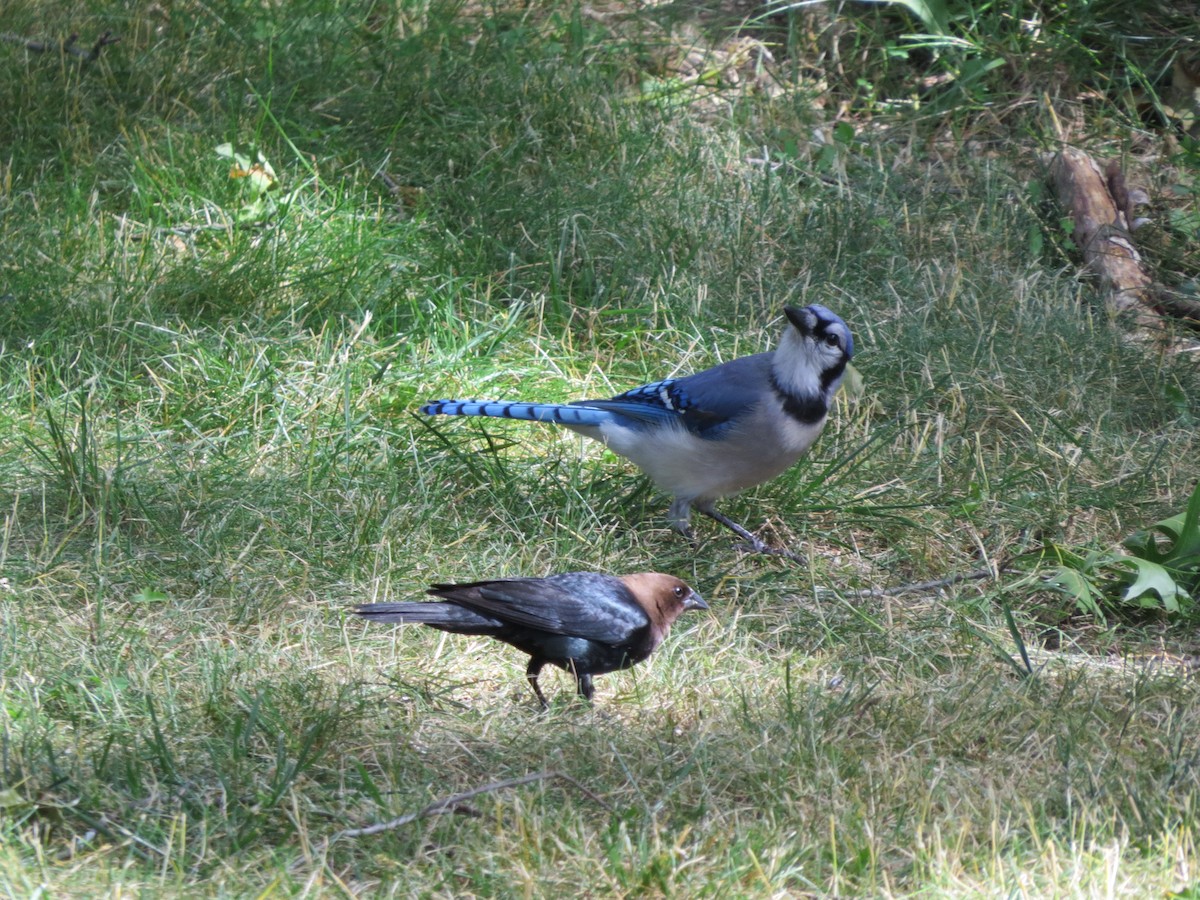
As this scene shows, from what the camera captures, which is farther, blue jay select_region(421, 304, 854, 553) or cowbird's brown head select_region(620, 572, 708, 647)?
blue jay select_region(421, 304, 854, 553)

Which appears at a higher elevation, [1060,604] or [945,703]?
[945,703]

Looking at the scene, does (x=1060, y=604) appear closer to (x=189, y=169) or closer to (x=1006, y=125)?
(x=1006, y=125)

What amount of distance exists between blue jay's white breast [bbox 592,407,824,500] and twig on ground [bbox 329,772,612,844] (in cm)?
174

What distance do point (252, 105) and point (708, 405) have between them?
3.33 m

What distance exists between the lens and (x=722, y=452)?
505cm

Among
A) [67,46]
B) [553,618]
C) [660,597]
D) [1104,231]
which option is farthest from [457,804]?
[67,46]

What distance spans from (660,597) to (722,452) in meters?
0.95

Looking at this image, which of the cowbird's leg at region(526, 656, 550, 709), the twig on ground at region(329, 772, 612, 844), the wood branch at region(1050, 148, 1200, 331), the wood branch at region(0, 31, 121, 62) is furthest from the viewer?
the wood branch at region(0, 31, 121, 62)

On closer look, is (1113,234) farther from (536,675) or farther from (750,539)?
(536,675)

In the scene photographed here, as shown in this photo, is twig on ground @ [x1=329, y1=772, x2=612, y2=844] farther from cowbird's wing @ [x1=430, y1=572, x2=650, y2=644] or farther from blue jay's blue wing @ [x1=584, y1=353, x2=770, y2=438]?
blue jay's blue wing @ [x1=584, y1=353, x2=770, y2=438]

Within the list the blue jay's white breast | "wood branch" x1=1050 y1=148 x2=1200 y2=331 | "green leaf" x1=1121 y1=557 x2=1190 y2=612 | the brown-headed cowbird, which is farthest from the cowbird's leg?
"wood branch" x1=1050 y1=148 x2=1200 y2=331

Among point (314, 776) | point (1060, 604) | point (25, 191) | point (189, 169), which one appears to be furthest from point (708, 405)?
point (25, 191)

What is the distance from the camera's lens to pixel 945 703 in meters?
3.99

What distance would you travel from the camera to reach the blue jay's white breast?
502 cm
